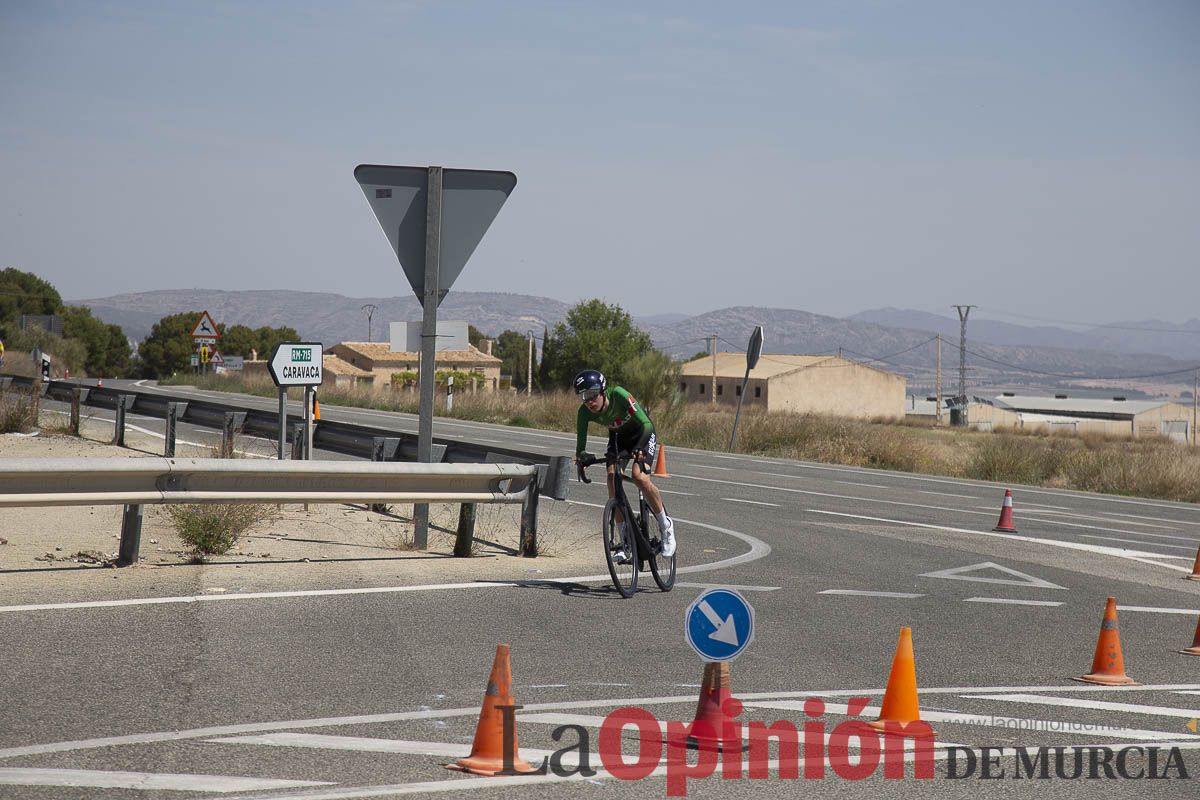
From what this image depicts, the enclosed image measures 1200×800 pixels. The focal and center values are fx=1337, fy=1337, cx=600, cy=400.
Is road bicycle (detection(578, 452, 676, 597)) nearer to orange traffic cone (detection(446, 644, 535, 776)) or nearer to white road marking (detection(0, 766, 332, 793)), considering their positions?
orange traffic cone (detection(446, 644, 535, 776))

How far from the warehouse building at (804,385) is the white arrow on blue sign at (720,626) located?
93.8 meters

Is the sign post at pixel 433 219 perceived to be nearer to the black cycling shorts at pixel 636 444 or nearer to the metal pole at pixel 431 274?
the metal pole at pixel 431 274

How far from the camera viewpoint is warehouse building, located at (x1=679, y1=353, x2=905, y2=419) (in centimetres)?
10344

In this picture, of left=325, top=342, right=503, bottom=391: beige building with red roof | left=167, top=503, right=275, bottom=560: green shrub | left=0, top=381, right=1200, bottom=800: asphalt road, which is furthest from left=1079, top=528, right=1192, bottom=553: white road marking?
left=325, top=342, right=503, bottom=391: beige building with red roof

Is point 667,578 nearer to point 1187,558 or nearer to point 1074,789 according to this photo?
point 1074,789

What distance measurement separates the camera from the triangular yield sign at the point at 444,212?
1146 centimetres

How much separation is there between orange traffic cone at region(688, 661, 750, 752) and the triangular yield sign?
6.08m

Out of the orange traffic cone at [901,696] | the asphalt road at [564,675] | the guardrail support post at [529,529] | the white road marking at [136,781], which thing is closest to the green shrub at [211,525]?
the asphalt road at [564,675]

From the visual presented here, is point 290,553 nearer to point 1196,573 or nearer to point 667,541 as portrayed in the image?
point 667,541

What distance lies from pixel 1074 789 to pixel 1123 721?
1405 millimetres

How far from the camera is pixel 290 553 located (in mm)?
11820

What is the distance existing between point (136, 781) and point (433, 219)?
7053 mm

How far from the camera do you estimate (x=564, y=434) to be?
1437 inches

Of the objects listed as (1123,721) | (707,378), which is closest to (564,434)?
(1123,721)
